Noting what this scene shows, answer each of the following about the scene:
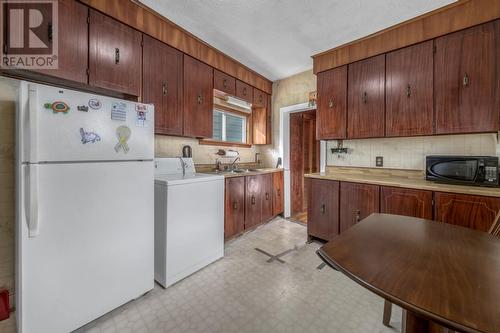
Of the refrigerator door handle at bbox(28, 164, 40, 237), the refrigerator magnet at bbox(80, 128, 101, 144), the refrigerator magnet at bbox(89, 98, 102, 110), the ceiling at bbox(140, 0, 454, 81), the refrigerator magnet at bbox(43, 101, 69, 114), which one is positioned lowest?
the refrigerator door handle at bbox(28, 164, 40, 237)

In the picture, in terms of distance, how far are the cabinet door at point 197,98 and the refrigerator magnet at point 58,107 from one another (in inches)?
52.8

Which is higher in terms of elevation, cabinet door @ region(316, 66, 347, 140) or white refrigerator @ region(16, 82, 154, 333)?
cabinet door @ region(316, 66, 347, 140)

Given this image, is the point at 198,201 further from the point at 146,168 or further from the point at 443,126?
the point at 443,126

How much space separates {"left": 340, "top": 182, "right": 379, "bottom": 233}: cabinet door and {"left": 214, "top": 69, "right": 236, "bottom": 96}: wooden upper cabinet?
212 cm

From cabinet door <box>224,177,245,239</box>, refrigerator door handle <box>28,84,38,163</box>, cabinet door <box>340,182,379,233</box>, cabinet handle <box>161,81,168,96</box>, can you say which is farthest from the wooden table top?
cabinet handle <box>161,81,168,96</box>

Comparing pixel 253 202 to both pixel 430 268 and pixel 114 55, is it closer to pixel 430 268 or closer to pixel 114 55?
pixel 114 55

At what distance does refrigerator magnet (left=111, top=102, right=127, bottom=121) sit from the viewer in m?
1.51

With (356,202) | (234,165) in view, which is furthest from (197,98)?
(356,202)

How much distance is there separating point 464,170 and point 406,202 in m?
0.57

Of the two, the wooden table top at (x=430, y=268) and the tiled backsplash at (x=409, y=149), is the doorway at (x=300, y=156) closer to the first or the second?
the tiled backsplash at (x=409, y=149)

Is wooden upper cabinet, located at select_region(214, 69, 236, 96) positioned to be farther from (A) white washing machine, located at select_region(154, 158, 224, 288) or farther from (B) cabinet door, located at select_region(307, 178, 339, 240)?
(B) cabinet door, located at select_region(307, 178, 339, 240)

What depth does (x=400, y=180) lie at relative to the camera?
2312 millimetres

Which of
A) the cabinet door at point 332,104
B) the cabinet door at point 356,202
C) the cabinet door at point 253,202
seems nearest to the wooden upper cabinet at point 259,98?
the cabinet door at point 332,104

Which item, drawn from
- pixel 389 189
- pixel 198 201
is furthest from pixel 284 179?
pixel 198 201
